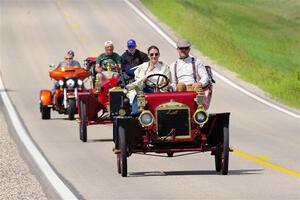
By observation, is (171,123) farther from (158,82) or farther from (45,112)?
(45,112)

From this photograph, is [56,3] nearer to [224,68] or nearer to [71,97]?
[224,68]

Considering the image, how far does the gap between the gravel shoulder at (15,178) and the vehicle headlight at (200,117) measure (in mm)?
2444

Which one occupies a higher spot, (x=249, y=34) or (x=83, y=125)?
(x=83, y=125)

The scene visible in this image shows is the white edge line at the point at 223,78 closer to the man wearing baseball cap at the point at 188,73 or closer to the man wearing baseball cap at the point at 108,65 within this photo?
Answer: the man wearing baseball cap at the point at 108,65

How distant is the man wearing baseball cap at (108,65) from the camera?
23.8 m

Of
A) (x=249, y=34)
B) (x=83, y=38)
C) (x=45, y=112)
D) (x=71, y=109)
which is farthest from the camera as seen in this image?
(x=249, y=34)

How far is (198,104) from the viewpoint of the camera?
1556 centimetres

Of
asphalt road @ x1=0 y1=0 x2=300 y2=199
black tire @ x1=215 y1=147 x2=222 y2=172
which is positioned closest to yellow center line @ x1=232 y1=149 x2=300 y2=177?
asphalt road @ x1=0 y1=0 x2=300 y2=199

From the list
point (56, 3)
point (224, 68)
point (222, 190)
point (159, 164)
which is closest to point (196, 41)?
point (224, 68)

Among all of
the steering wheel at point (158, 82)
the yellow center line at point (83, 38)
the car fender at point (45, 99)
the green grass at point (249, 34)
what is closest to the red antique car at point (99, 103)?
the car fender at point (45, 99)

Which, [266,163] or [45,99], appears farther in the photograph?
[45,99]

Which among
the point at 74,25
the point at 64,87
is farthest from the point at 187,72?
the point at 74,25

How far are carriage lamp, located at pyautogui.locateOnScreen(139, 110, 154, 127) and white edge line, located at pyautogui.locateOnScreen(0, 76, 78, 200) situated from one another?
56.9 inches

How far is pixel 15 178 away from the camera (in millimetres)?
14531
